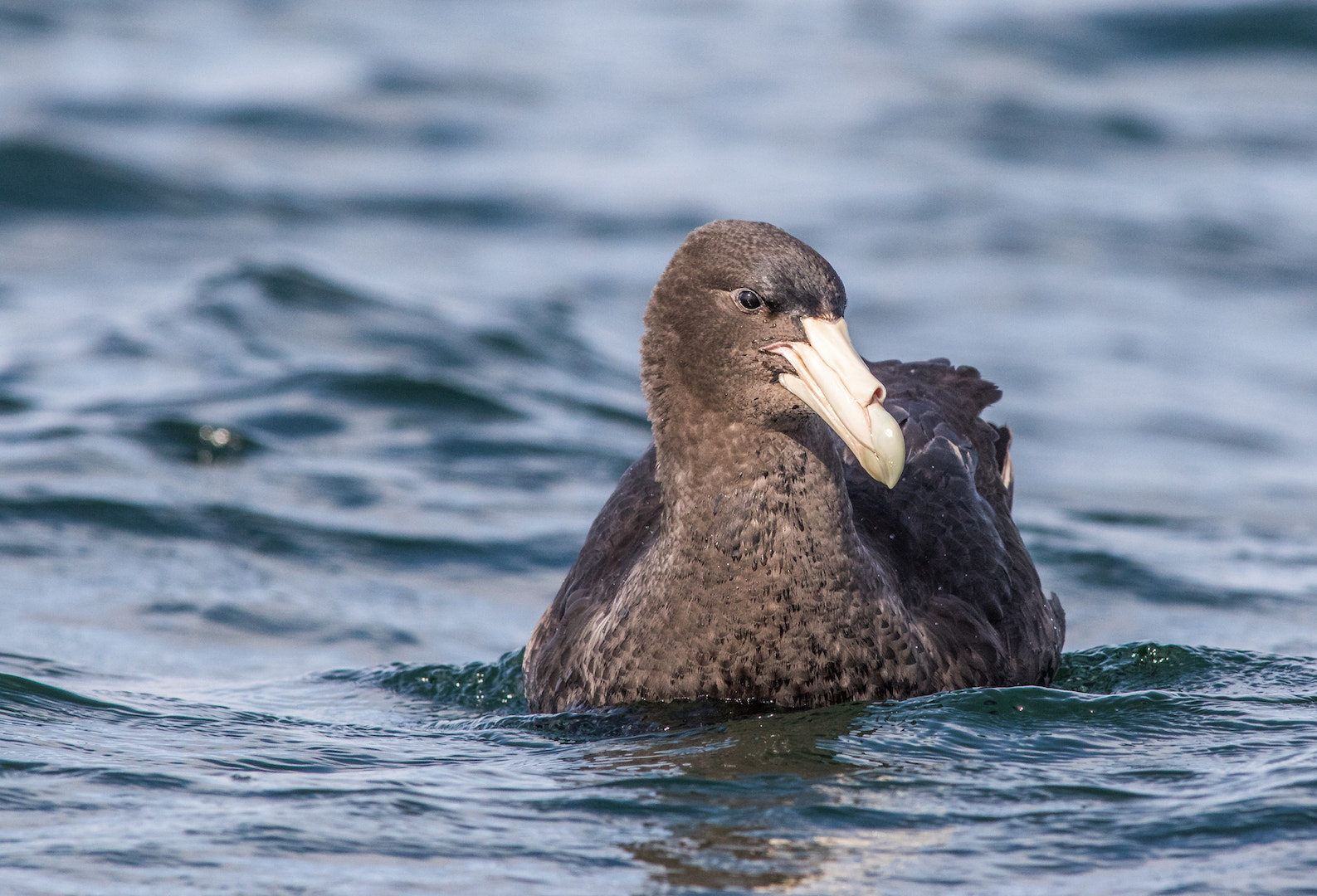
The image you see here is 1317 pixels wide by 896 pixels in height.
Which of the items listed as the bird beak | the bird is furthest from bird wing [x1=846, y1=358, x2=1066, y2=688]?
the bird beak

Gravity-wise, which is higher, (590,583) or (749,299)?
(749,299)

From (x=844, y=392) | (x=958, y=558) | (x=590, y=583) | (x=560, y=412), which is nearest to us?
(x=844, y=392)

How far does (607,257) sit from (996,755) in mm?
11520

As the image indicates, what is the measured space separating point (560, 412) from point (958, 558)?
20.1 ft

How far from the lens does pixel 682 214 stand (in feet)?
57.9

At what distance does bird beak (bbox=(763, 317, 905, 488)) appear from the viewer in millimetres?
5438

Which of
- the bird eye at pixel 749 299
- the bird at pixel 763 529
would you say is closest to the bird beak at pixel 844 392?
the bird at pixel 763 529

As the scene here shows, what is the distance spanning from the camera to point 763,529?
19.2 feet

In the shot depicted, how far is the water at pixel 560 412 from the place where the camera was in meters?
5.22

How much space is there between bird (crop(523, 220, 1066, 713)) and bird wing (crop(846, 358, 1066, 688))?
0.02 m

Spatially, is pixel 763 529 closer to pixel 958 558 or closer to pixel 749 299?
pixel 749 299

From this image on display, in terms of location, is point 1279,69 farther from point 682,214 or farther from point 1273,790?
point 1273,790

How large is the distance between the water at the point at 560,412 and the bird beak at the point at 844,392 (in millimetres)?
954

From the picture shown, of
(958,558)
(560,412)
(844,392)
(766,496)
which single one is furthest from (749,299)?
(560,412)
